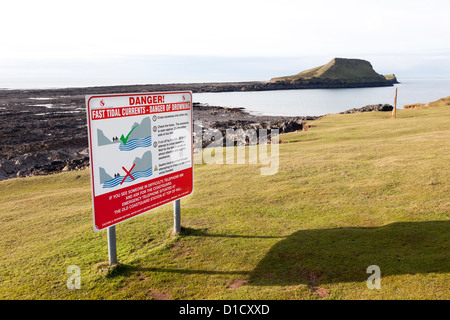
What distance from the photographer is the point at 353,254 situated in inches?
319

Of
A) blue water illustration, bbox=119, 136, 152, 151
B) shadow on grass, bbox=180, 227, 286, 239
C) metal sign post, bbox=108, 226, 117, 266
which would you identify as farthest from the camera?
shadow on grass, bbox=180, 227, 286, 239

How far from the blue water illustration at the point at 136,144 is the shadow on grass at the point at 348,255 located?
2799mm

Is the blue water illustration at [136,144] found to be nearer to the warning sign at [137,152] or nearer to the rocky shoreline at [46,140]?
the warning sign at [137,152]

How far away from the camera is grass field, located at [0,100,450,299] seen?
23.6ft

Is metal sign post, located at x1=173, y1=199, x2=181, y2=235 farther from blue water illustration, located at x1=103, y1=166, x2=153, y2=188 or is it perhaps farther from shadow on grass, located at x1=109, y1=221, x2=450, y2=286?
shadow on grass, located at x1=109, y1=221, x2=450, y2=286

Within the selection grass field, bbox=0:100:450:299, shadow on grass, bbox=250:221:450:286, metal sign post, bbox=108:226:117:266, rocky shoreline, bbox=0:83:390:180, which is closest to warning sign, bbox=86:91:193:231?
metal sign post, bbox=108:226:117:266

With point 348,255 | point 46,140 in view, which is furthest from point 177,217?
point 46,140

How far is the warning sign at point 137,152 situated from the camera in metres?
7.35

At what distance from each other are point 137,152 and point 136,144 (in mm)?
196

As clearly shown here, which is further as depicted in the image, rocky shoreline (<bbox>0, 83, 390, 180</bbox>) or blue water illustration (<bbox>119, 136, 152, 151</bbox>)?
rocky shoreline (<bbox>0, 83, 390, 180</bbox>)

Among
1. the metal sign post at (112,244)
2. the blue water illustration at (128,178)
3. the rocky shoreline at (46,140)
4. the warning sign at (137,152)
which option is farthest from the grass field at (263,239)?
the rocky shoreline at (46,140)

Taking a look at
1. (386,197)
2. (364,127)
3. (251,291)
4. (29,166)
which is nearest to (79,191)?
(251,291)

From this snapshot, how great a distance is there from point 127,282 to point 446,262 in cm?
701

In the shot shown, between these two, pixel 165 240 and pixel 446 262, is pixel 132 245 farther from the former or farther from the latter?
pixel 446 262
